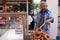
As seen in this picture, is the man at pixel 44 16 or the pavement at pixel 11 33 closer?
the pavement at pixel 11 33

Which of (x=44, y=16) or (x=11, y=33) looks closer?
(x=11, y=33)

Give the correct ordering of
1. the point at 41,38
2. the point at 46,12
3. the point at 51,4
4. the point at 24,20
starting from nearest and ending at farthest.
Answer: the point at 41,38 → the point at 24,20 → the point at 46,12 → the point at 51,4

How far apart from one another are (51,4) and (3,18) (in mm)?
2580

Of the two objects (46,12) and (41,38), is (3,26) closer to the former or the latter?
(41,38)

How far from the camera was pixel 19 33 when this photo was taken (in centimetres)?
406

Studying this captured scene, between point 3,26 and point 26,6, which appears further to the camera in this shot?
point 26,6

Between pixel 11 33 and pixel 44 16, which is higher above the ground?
pixel 44 16

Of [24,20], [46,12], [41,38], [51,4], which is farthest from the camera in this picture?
[51,4]

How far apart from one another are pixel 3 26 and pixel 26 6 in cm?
343

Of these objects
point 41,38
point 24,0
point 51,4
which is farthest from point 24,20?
point 24,0

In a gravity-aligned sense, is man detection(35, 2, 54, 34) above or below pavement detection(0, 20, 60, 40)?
above

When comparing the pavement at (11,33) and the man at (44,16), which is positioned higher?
the man at (44,16)

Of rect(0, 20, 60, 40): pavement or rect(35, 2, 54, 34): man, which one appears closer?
rect(0, 20, 60, 40): pavement

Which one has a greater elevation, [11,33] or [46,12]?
[46,12]
